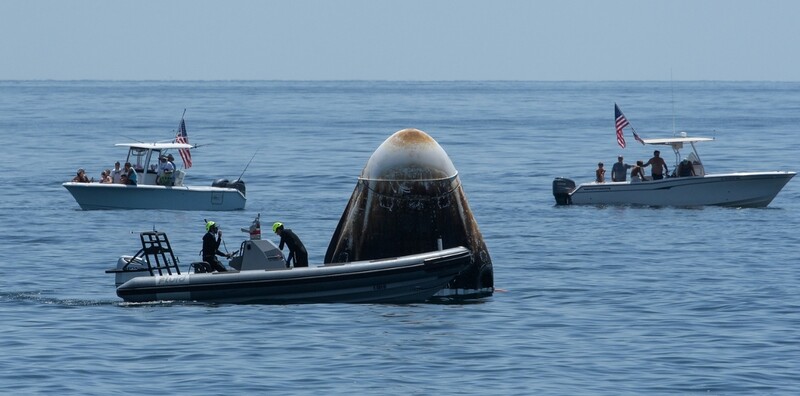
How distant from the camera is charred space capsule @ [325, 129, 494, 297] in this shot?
1040 inches

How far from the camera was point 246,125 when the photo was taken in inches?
5290

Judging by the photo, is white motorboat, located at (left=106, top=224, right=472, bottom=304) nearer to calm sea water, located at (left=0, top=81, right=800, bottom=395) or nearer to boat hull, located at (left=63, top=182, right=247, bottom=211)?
calm sea water, located at (left=0, top=81, right=800, bottom=395)

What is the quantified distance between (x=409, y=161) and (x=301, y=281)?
9.78ft

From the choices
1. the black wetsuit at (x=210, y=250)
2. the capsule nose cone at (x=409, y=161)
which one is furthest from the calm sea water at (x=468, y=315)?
the capsule nose cone at (x=409, y=161)

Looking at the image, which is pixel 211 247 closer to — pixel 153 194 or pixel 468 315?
pixel 468 315

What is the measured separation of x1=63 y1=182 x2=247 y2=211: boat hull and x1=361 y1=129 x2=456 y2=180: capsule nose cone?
73.8 ft

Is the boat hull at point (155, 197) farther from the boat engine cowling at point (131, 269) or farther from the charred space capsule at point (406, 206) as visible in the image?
the charred space capsule at point (406, 206)

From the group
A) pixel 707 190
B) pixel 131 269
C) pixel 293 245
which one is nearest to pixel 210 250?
pixel 293 245

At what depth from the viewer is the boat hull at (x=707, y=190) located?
48.1 metres

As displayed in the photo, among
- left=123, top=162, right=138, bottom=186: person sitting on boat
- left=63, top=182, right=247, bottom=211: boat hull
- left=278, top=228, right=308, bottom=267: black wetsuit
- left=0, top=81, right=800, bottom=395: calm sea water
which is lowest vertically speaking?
left=0, top=81, right=800, bottom=395: calm sea water

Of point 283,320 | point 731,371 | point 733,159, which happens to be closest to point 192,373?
Answer: point 283,320

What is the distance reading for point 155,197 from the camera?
48125mm

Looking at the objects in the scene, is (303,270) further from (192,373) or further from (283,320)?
(192,373)

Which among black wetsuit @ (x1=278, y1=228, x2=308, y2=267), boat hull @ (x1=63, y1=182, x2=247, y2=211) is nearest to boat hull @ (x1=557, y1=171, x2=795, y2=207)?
boat hull @ (x1=63, y1=182, x2=247, y2=211)
